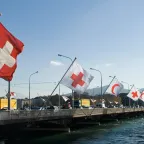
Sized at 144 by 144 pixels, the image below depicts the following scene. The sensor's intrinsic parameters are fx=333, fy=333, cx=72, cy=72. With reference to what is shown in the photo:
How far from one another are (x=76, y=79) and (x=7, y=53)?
19978 millimetres

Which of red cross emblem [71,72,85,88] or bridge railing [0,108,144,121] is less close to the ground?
red cross emblem [71,72,85,88]

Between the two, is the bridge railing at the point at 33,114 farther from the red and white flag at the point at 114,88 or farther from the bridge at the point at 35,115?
the red and white flag at the point at 114,88

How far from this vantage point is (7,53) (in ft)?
84.1

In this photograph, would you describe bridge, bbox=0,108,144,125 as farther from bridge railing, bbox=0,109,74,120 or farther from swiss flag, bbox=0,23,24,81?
swiss flag, bbox=0,23,24,81

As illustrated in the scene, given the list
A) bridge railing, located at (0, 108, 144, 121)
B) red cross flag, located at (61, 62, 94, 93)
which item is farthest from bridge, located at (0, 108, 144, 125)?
red cross flag, located at (61, 62, 94, 93)

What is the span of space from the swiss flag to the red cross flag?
17.1 metres

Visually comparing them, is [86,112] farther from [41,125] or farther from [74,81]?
[74,81]

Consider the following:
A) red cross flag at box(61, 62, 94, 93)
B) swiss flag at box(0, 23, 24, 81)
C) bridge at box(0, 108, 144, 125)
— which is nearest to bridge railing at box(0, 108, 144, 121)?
bridge at box(0, 108, 144, 125)

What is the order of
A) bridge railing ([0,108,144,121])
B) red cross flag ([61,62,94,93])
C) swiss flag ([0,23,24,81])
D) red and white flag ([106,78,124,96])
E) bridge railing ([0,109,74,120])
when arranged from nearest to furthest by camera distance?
swiss flag ([0,23,24,81]) < bridge railing ([0,109,74,120]) < bridge railing ([0,108,144,121]) < red cross flag ([61,62,94,93]) < red and white flag ([106,78,124,96])

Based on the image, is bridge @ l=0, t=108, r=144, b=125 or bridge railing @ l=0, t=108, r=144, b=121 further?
bridge railing @ l=0, t=108, r=144, b=121

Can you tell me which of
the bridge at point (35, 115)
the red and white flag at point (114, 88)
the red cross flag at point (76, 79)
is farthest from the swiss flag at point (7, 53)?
the red and white flag at point (114, 88)

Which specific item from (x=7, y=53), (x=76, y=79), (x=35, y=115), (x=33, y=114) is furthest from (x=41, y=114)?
(x=7, y=53)

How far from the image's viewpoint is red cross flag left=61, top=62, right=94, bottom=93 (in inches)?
1703

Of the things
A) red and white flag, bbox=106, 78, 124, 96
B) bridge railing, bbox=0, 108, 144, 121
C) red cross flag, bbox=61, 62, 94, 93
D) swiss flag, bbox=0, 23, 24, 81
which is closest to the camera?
swiss flag, bbox=0, 23, 24, 81
